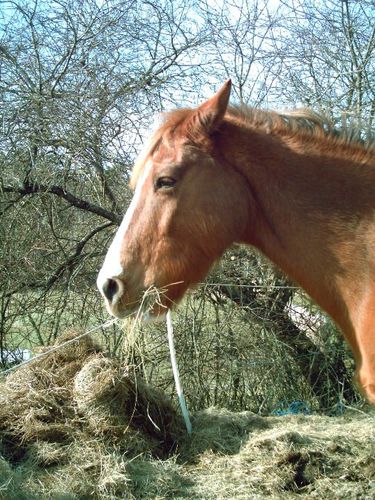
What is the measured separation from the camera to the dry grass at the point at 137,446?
3379mm

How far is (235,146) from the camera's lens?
8.91 feet

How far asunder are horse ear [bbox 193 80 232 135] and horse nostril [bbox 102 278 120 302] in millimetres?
871

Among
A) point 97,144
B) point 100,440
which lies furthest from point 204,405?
point 97,144

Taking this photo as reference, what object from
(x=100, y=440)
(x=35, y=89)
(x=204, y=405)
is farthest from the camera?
(x=204, y=405)

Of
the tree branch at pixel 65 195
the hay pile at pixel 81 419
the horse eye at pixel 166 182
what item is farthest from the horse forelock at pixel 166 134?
the tree branch at pixel 65 195

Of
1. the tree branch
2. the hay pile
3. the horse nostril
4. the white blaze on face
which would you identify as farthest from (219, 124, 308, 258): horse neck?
the tree branch

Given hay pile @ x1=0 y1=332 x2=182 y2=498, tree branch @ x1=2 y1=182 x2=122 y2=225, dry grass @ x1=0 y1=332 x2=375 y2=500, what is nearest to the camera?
dry grass @ x1=0 y1=332 x2=375 y2=500

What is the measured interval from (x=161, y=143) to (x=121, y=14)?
360cm

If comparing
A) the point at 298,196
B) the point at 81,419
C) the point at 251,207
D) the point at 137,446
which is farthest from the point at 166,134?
the point at 137,446

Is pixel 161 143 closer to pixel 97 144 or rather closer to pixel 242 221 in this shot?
pixel 242 221

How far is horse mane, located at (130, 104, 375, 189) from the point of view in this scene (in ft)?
8.80

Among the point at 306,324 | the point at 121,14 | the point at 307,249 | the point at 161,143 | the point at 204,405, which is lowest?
the point at 204,405

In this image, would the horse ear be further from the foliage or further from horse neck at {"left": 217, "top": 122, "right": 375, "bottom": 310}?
the foliage

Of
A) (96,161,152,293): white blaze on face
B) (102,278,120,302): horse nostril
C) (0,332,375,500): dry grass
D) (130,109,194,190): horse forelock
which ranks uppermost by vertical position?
(130,109,194,190): horse forelock
